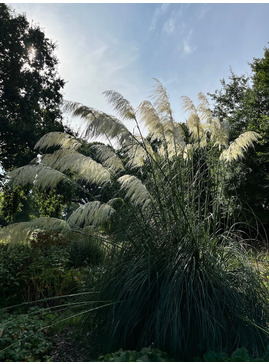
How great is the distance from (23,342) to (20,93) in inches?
547

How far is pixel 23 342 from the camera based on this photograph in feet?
10.7

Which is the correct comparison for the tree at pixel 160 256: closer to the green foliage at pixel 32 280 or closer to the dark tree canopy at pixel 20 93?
the green foliage at pixel 32 280

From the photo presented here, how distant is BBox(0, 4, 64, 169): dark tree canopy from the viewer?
45.3ft

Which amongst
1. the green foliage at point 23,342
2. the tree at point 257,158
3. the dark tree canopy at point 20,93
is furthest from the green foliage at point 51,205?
the green foliage at point 23,342

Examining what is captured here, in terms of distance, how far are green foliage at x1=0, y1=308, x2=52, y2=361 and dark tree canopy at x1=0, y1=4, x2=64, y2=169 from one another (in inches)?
440

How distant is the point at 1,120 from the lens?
13.4m

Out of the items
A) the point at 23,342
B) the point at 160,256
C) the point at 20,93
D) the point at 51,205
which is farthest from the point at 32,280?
the point at 20,93

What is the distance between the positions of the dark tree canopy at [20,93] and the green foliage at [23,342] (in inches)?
440

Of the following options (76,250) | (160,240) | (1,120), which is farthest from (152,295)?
(1,120)

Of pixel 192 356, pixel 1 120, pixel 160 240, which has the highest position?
pixel 1 120

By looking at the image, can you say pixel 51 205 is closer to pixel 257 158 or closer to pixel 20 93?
pixel 20 93

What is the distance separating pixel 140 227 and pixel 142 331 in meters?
1.09

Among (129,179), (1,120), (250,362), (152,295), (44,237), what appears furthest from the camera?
(1,120)

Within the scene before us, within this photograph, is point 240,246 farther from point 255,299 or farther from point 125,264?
point 125,264
